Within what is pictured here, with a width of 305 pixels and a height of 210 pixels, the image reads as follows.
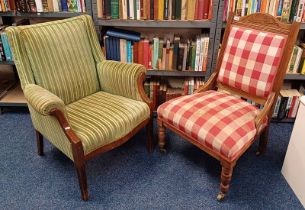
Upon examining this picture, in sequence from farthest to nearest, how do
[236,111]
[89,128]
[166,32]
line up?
1. [166,32]
2. [236,111]
3. [89,128]

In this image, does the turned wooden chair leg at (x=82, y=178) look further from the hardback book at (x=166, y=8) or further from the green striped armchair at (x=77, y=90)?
the hardback book at (x=166, y=8)

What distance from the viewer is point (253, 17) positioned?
1711mm

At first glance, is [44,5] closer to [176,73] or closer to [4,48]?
[4,48]

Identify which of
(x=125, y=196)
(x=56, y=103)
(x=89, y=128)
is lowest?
(x=125, y=196)

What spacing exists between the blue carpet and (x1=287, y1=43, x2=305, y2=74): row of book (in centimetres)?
52

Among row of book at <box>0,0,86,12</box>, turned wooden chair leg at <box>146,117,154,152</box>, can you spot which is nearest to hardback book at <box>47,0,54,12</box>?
row of book at <box>0,0,86,12</box>

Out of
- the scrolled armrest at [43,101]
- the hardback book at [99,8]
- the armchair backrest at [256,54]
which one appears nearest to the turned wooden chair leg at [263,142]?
the armchair backrest at [256,54]

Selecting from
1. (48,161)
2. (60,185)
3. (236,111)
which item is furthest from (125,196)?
(236,111)

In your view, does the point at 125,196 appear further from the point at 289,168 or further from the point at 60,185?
the point at 289,168

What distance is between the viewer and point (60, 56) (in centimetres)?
172

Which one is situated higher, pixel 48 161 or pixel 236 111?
pixel 236 111

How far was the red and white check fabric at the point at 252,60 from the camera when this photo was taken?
1.60 metres

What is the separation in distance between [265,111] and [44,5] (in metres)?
1.63

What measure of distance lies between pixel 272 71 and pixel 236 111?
30cm
